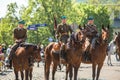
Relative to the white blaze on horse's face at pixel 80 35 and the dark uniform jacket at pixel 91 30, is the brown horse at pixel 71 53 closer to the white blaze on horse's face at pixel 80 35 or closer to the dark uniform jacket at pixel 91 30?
the white blaze on horse's face at pixel 80 35

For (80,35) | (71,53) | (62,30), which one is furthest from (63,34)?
(80,35)

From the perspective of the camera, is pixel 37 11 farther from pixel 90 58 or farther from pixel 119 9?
pixel 119 9

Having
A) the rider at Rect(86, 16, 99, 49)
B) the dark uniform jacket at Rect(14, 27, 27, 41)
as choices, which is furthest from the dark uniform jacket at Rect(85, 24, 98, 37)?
the dark uniform jacket at Rect(14, 27, 27, 41)

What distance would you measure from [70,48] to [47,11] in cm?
4901

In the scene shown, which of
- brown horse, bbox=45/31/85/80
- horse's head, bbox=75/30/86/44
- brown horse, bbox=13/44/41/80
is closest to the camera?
brown horse, bbox=13/44/41/80

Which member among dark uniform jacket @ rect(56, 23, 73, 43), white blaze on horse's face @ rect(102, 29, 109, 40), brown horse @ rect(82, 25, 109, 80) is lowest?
brown horse @ rect(82, 25, 109, 80)

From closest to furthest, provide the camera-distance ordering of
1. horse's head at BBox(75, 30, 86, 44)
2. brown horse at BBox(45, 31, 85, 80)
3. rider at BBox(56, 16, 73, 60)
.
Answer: horse's head at BBox(75, 30, 86, 44) < brown horse at BBox(45, 31, 85, 80) < rider at BBox(56, 16, 73, 60)

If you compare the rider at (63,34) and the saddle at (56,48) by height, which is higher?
the rider at (63,34)

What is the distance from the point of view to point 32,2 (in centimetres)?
6962

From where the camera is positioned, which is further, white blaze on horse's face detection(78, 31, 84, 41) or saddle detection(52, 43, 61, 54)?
saddle detection(52, 43, 61, 54)

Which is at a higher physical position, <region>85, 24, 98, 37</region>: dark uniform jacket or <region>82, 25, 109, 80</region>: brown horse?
<region>85, 24, 98, 37</region>: dark uniform jacket

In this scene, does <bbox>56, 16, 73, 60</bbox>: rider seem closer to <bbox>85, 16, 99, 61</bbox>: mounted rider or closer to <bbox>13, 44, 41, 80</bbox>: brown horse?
<bbox>85, 16, 99, 61</bbox>: mounted rider

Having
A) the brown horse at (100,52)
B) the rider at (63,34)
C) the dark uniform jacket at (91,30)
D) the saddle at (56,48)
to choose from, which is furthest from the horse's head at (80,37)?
the dark uniform jacket at (91,30)

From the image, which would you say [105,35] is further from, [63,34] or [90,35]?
[63,34]
